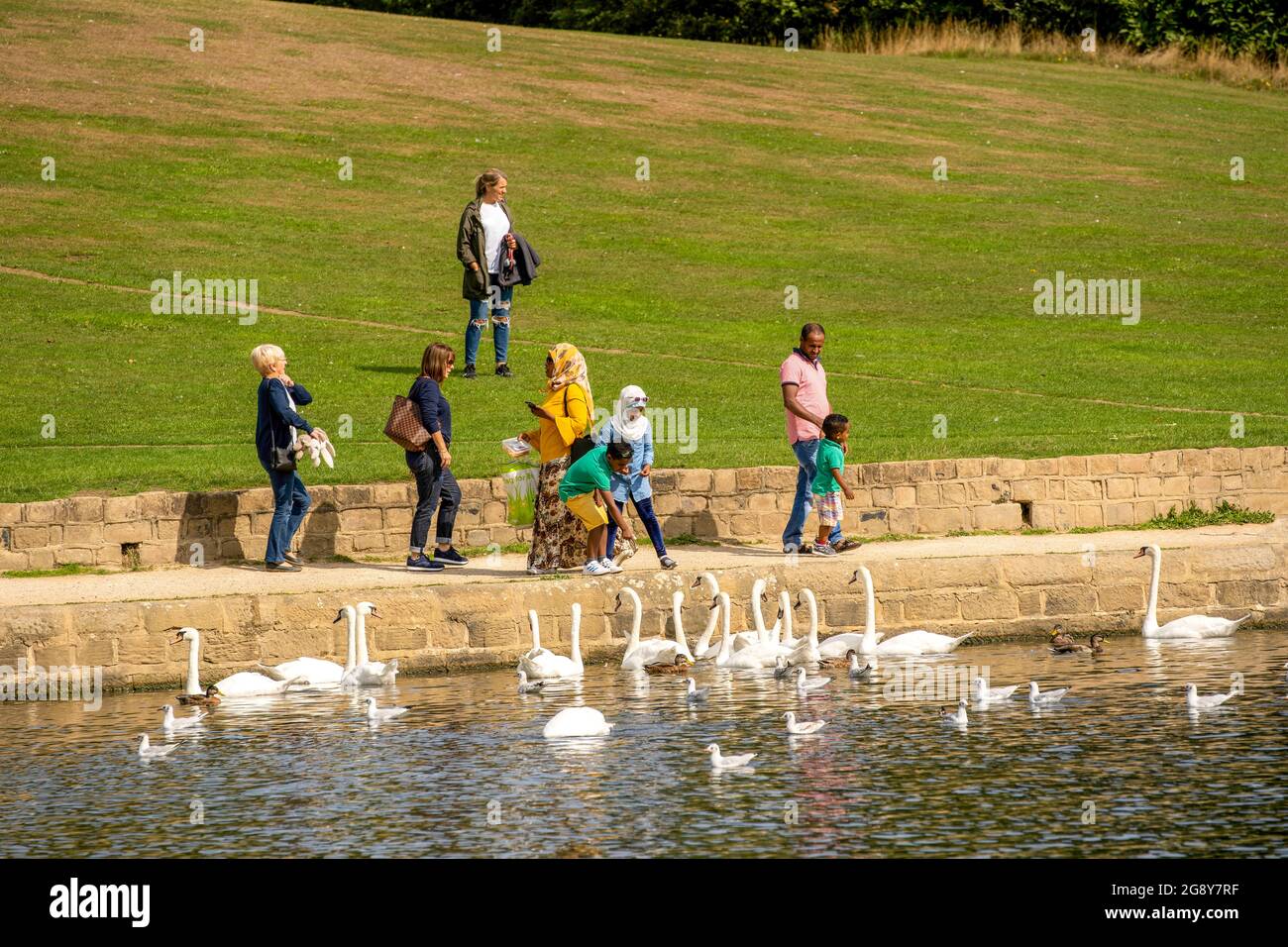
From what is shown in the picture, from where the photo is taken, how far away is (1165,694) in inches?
575

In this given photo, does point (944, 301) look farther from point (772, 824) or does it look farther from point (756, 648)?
point (772, 824)

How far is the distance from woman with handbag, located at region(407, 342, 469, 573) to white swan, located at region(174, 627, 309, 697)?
8.56 feet

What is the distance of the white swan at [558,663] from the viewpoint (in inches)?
600

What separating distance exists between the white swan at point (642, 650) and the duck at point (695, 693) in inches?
28.0

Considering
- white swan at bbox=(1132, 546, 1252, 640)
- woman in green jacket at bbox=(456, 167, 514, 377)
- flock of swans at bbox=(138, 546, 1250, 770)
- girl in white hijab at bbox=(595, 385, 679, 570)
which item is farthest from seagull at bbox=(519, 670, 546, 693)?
woman in green jacket at bbox=(456, 167, 514, 377)

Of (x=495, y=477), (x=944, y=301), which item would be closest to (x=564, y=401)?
(x=495, y=477)

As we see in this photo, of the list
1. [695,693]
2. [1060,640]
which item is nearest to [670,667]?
[695,693]

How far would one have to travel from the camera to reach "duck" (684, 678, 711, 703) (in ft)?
48.9

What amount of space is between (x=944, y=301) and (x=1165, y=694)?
58.1ft

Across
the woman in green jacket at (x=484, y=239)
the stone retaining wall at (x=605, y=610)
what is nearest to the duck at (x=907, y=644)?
the stone retaining wall at (x=605, y=610)

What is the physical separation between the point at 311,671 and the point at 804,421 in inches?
225

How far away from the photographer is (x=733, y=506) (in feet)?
63.1

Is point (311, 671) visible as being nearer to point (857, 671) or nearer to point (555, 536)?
point (555, 536)

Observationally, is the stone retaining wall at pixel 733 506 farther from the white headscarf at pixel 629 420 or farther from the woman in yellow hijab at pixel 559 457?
the white headscarf at pixel 629 420
